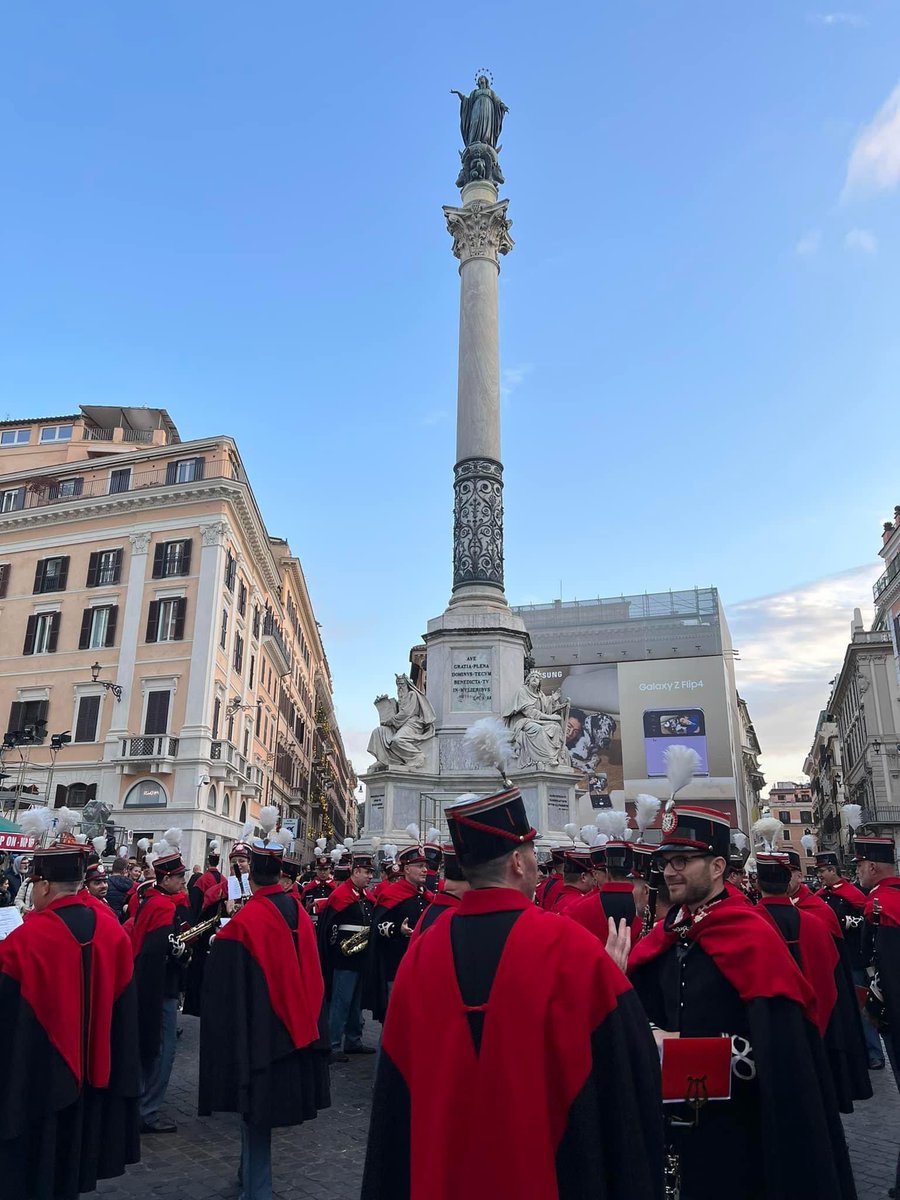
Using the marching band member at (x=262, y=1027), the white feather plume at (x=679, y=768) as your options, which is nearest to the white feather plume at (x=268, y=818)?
the marching band member at (x=262, y=1027)

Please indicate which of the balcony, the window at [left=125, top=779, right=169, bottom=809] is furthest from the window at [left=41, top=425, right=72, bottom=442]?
the window at [left=125, top=779, right=169, bottom=809]

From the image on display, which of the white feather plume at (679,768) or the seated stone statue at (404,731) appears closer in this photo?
the white feather plume at (679,768)

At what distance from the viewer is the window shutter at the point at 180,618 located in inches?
1398

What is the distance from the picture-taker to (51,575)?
128ft

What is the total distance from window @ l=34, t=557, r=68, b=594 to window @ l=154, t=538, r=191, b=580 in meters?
4.51

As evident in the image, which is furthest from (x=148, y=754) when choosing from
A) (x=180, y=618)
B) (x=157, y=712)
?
(x=180, y=618)

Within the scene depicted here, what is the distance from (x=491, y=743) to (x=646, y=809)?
2.23 metres

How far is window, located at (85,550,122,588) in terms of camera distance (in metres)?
37.7

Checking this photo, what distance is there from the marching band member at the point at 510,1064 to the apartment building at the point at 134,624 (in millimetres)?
30678

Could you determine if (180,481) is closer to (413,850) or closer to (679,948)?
(413,850)

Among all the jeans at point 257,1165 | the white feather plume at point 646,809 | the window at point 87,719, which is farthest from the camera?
the window at point 87,719

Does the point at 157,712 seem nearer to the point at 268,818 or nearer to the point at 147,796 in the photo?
the point at 147,796

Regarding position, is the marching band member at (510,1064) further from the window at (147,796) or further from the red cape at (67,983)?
the window at (147,796)

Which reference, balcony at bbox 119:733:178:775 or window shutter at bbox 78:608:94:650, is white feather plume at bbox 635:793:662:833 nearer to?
balcony at bbox 119:733:178:775
